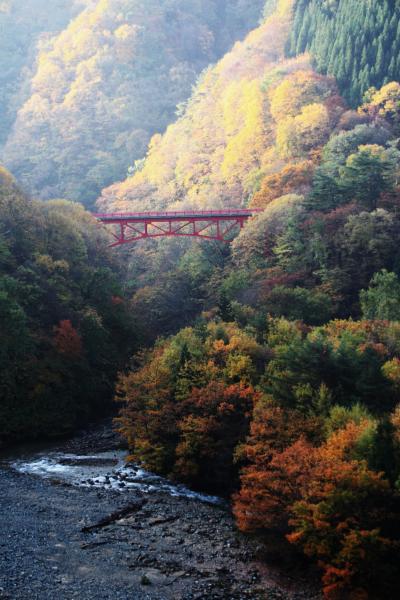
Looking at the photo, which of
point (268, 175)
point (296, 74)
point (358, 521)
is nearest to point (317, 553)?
point (358, 521)

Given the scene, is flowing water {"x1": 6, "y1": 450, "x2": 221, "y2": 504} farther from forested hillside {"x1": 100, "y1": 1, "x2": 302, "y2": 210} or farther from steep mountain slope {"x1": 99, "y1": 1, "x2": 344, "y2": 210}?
forested hillside {"x1": 100, "y1": 1, "x2": 302, "y2": 210}

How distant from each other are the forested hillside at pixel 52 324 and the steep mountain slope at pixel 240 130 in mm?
27667

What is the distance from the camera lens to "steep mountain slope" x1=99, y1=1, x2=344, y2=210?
8325 centimetres

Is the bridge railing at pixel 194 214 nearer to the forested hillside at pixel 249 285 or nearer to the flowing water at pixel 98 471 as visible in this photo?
the forested hillside at pixel 249 285

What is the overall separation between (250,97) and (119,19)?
5155 centimetres

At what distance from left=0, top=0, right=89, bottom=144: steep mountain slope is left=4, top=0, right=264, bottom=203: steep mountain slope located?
19.1 feet

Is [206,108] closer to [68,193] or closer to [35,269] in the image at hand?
[68,193]

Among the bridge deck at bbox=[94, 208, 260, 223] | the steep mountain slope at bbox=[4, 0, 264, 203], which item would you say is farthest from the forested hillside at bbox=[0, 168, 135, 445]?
the steep mountain slope at bbox=[4, 0, 264, 203]

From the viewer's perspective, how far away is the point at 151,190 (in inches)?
4075

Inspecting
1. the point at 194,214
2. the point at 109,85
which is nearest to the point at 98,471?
the point at 194,214

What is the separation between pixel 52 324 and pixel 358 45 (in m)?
58.6

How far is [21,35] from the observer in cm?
15400

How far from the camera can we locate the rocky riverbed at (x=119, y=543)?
24562mm

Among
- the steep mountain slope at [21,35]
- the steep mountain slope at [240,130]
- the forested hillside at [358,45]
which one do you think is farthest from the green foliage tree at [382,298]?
the steep mountain slope at [21,35]
